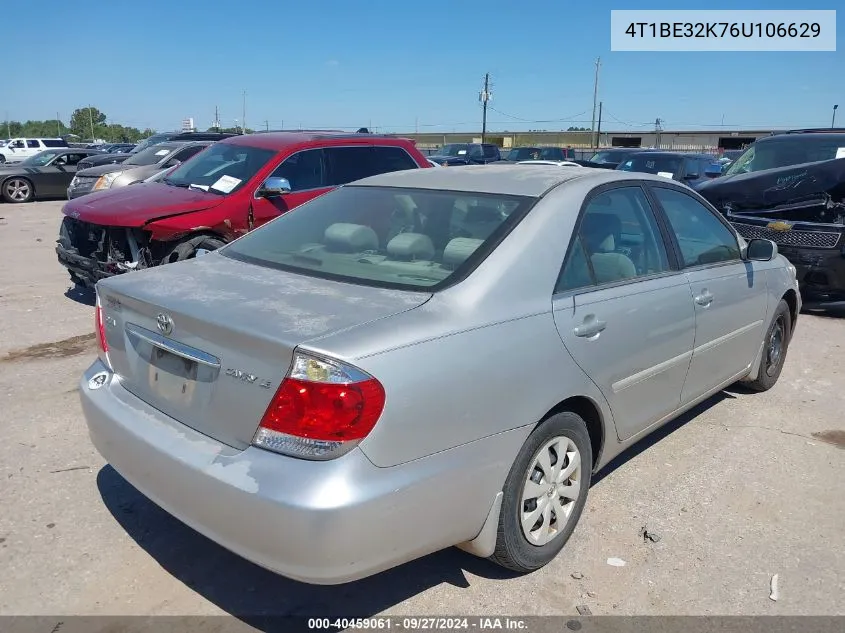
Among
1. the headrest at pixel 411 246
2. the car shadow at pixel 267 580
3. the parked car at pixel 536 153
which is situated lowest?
the car shadow at pixel 267 580

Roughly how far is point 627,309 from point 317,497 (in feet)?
5.88

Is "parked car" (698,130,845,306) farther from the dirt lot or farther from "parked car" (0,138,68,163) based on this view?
"parked car" (0,138,68,163)

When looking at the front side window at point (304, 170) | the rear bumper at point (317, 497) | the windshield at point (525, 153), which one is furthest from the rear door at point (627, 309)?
the windshield at point (525, 153)

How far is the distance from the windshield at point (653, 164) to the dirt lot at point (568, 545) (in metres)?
10.5

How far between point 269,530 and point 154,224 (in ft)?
16.6

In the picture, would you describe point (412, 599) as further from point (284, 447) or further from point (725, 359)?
point (725, 359)

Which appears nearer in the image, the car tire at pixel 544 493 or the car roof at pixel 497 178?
the car tire at pixel 544 493

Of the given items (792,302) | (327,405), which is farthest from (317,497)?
(792,302)

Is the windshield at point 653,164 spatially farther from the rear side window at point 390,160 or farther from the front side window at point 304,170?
the front side window at point 304,170

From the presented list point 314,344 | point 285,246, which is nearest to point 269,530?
point 314,344

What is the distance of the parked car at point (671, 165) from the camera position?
1420cm

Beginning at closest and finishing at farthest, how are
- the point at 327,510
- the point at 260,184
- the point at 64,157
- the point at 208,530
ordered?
the point at 327,510
the point at 208,530
the point at 260,184
the point at 64,157

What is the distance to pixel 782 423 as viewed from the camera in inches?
185

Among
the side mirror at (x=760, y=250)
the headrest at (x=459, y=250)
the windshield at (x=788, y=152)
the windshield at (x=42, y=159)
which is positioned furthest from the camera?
the windshield at (x=42, y=159)
